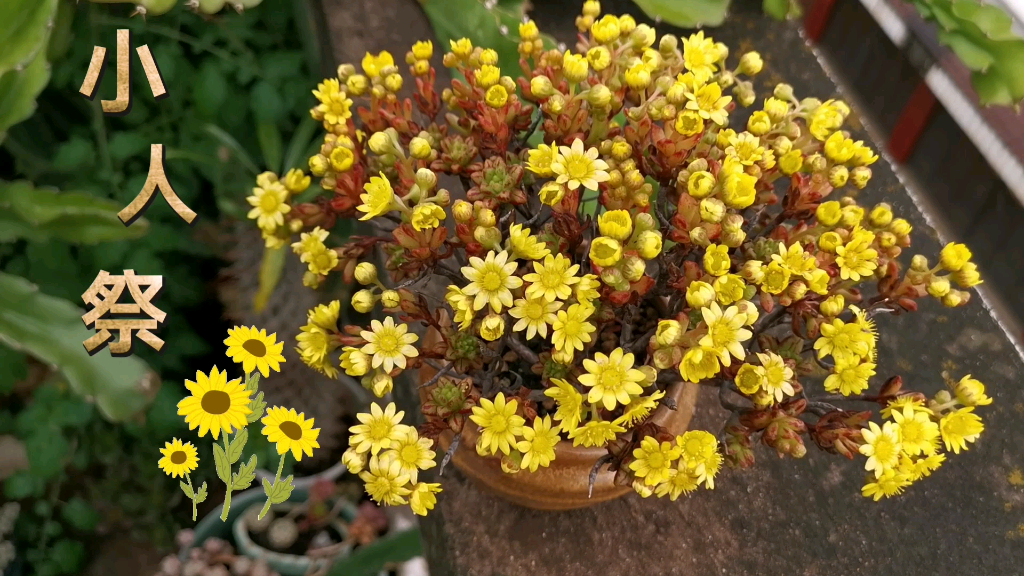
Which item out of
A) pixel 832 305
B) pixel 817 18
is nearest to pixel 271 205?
pixel 832 305

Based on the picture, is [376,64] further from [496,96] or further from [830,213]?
[830,213]

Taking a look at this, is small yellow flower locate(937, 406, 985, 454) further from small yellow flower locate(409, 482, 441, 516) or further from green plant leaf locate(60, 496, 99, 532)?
green plant leaf locate(60, 496, 99, 532)

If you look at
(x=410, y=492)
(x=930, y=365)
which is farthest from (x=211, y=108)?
(x=930, y=365)

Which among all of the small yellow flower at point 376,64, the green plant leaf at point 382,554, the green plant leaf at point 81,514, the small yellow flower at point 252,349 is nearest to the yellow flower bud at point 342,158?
the small yellow flower at point 376,64

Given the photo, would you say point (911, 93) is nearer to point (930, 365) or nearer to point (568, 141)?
point (930, 365)

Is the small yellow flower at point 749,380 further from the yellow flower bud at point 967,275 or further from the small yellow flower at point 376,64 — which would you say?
the small yellow flower at point 376,64

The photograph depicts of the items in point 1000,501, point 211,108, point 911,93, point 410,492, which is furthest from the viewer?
point 911,93

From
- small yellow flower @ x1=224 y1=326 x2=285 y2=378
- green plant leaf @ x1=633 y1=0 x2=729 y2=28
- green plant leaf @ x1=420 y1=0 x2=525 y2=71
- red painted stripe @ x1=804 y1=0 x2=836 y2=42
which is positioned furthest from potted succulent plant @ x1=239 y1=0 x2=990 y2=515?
red painted stripe @ x1=804 y1=0 x2=836 y2=42
